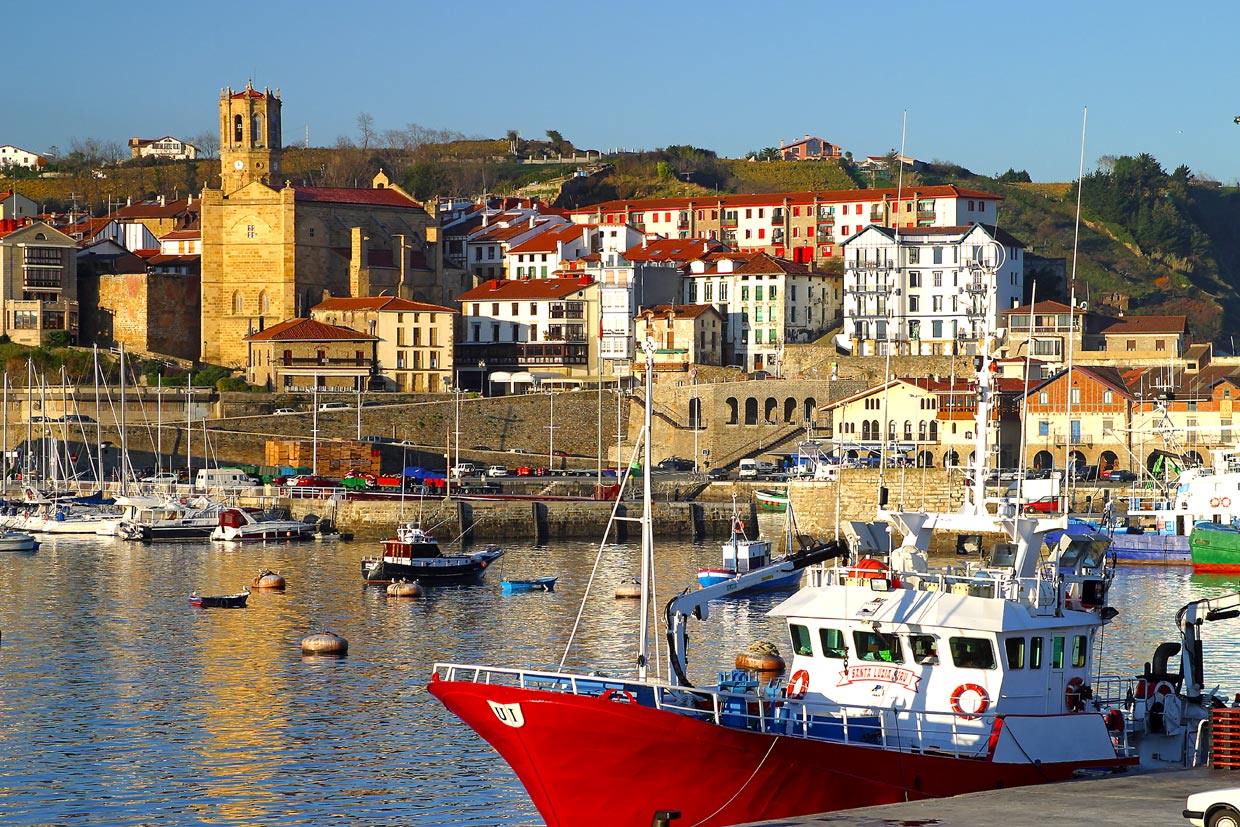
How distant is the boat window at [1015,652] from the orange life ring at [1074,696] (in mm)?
882

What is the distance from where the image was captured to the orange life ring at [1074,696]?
20.8 metres

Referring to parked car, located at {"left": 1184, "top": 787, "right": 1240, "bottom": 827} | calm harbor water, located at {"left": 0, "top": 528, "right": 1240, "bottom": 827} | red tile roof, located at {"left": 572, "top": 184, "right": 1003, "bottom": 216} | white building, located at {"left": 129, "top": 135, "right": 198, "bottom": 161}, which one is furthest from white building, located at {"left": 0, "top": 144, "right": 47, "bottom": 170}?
parked car, located at {"left": 1184, "top": 787, "right": 1240, "bottom": 827}

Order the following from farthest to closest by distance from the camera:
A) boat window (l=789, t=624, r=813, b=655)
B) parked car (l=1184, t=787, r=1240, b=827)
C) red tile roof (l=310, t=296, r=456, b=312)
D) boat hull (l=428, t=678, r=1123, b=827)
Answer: red tile roof (l=310, t=296, r=456, b=312) → boat window (l=789, t=624, r=813, b=655) → boat hull (l=428, t=678, r=1123, b=827) → parked car (l=1184, t=787, r=1240, b=827)

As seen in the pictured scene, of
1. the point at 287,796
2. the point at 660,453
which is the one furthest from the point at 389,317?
the point at 287,796

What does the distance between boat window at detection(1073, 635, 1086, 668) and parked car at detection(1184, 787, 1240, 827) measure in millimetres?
5826

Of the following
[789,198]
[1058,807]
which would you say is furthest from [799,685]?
[789,198]

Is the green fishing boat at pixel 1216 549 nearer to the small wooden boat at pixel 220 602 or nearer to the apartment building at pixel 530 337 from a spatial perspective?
the small wooden boat at pixel 220 602

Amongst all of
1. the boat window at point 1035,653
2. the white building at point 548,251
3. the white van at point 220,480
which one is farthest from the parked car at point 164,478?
the boat window at point 1035,653

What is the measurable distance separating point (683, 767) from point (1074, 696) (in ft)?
15.6

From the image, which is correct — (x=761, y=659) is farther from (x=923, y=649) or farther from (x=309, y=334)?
(x=309, y=334)

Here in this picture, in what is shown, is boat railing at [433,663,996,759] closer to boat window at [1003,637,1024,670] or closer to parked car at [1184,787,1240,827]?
boat window at [1003,637,1024,670]

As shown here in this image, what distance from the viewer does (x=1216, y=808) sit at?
1502 cm

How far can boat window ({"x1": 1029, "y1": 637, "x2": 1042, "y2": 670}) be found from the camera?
20.4 m

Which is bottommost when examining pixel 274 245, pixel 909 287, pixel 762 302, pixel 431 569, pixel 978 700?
pixel 431 569
